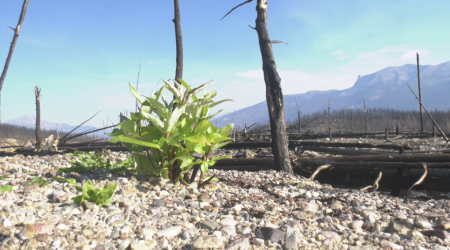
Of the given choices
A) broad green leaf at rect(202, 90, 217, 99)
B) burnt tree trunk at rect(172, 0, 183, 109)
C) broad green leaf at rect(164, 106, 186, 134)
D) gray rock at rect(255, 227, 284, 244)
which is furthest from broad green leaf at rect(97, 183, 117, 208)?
burnt tree trunk at rect(172, 0, 183, 109)

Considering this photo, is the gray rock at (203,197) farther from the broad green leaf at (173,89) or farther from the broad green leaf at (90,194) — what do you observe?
the broad green leaf at (173,89)

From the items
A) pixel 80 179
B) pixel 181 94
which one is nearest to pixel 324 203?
pixel 181 94

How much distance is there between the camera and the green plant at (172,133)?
2615 millimetres

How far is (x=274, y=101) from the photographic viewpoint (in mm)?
4379

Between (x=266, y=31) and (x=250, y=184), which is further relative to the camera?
(x=266, y=31)

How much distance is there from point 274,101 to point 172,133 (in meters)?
2.16

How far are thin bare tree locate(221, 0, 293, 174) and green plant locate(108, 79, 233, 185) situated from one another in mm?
1551

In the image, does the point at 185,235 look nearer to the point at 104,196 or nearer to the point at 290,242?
the point at 290,242

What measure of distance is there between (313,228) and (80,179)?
2.31 metres

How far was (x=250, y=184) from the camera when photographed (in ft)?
11.4

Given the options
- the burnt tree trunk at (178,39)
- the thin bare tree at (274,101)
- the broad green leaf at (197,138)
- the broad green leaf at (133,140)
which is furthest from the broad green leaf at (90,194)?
the burnt tree trunk at (178,39)

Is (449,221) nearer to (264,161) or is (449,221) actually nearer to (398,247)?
(398,247)

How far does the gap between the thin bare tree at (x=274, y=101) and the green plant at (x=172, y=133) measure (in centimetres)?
155

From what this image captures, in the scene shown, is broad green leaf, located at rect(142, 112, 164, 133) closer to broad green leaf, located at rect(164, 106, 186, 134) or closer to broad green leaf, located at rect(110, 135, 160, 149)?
broad green leaf, located at rect(164, 106, 186, 134)
